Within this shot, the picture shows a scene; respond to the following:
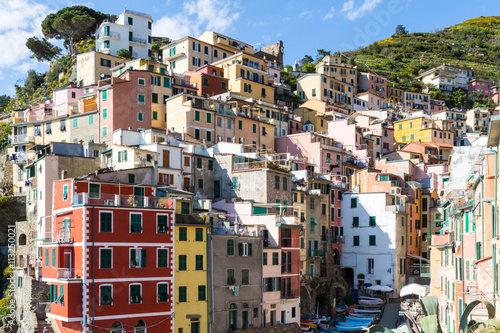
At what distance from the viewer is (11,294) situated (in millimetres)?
55781

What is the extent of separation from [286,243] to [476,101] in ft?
353

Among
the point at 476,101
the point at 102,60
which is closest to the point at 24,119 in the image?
the point at 102,60

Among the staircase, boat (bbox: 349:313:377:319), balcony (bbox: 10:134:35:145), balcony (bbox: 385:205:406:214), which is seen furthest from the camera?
balcony (bbox: 10:134:35:145)

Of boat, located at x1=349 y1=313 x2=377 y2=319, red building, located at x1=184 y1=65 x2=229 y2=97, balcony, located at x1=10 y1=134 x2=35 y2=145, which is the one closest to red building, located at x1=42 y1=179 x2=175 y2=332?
boat, located at x1=349 y1=313 x2=377 y2=319

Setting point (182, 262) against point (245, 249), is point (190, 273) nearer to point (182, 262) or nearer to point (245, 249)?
point (182, 262)

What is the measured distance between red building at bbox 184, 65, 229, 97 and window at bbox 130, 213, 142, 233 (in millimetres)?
37985

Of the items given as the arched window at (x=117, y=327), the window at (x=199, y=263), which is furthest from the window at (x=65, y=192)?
the window at (x=199, y=263)

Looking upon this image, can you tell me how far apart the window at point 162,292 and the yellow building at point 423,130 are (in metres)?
62.2

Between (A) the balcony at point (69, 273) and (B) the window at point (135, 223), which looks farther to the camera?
(B) the window at point (135, 223)

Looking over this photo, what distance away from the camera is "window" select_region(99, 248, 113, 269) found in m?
41.7

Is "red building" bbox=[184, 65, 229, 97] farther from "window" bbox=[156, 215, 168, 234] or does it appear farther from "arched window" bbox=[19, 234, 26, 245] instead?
"window" bbox=[156, 215, 168, 234]

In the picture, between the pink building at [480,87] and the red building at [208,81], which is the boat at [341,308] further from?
the pink building at [480,87]

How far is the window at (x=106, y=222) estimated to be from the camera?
1656 inches

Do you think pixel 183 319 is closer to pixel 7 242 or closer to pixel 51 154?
pixel 51 154
